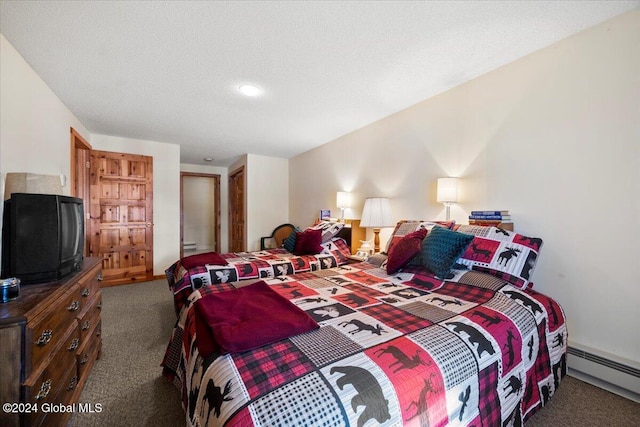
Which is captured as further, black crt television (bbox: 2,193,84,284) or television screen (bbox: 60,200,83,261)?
television screen (bbox: 60,200,83,261)

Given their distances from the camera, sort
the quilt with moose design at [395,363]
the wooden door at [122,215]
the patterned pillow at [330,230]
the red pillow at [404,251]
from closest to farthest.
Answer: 1. the quilt with moose design at [395,363]
2. the red pillow at [404,251]
3. the patterned pillow at [330,230]
4. the wooden door at [122,215]

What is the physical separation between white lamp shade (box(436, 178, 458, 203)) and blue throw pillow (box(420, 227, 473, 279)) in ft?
1.79

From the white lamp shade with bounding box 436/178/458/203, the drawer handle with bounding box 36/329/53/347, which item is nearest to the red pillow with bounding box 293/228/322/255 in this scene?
the white lamp shade with bounding box 436/178/458/203

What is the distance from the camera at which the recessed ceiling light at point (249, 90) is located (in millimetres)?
2400

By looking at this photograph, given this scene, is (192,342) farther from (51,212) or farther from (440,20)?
→ (440,20)

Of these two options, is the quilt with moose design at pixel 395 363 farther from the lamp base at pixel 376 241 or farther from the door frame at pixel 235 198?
the door frame at pixel 235 198

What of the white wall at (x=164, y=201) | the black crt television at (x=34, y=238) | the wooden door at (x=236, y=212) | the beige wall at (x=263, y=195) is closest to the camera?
the black crt television at (x=34, y=238)

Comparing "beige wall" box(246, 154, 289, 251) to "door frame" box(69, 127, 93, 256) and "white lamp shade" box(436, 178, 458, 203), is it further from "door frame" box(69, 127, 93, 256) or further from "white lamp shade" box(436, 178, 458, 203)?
"white lamp shade" box(436, 178, 458, 203)

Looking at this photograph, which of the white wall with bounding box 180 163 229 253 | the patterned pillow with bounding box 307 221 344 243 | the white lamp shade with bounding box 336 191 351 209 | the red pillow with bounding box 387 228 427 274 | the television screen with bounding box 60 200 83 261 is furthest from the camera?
the white wall with bounding box 180 163 229 253

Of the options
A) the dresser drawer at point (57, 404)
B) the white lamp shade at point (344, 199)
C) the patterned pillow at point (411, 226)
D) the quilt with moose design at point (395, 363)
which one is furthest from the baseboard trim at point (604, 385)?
the dresser drawer at point (57, 404)

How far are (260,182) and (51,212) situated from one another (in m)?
3.76

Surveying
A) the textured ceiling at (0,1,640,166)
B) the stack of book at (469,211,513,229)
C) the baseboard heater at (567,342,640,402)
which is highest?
the textured ceiling at (0,1,640,166)

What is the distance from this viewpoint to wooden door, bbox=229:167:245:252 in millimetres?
5336

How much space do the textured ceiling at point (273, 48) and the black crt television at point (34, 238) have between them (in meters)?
1.15
